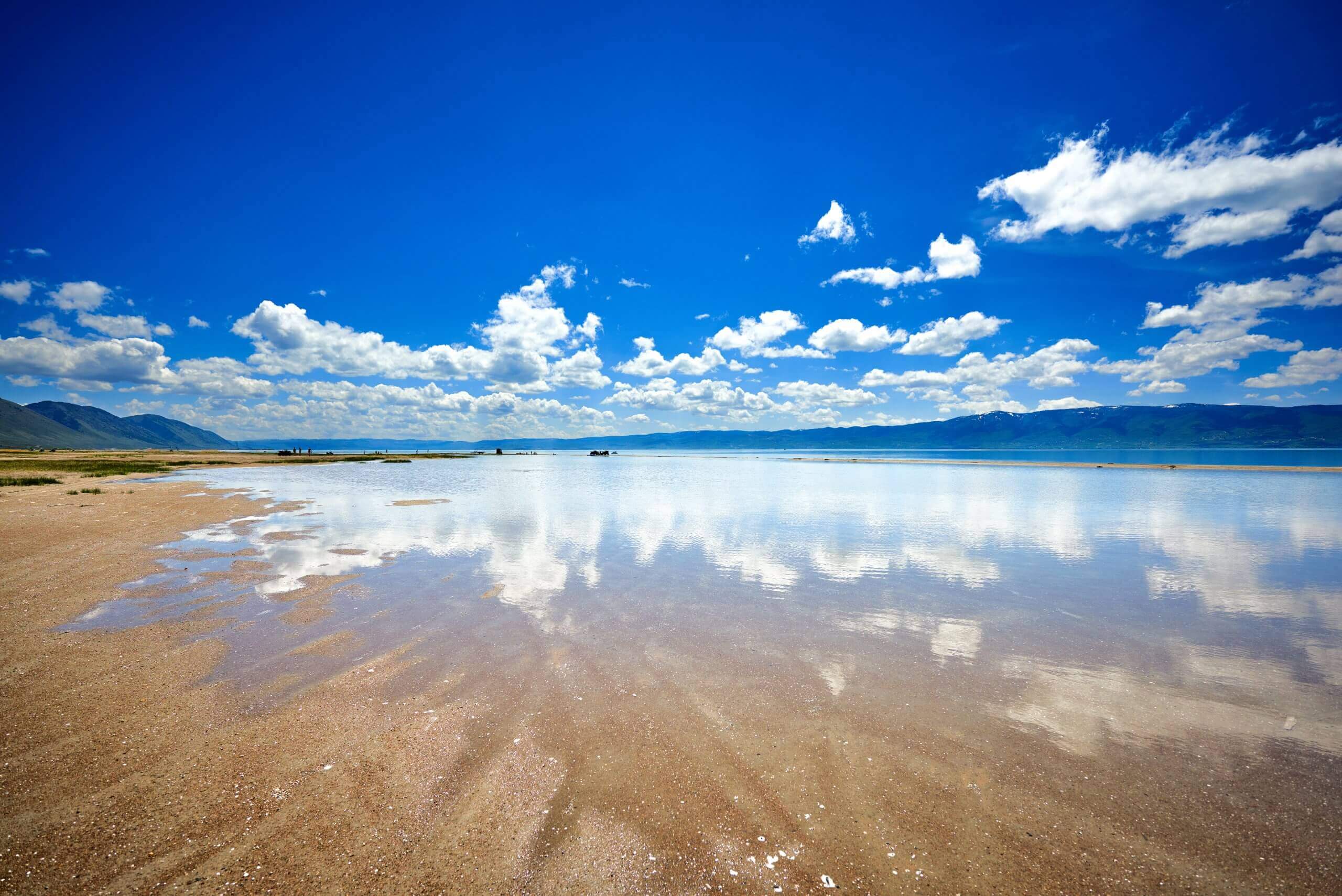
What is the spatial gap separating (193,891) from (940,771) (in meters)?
7.42

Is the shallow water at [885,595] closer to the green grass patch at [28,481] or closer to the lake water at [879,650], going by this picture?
the lake water at [879,650]

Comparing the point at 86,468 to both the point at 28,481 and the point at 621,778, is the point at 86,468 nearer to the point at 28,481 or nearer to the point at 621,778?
the point at 28,481

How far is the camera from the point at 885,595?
13352mm

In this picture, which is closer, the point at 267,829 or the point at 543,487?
the point at 267,829

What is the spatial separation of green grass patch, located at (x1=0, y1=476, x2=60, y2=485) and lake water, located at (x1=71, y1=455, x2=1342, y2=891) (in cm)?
3463

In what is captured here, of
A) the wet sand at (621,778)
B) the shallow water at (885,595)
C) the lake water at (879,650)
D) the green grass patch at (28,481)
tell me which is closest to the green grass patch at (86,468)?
the green grass patch at (28,481)

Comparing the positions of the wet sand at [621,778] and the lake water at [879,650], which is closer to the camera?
the wet sand at [621,778]

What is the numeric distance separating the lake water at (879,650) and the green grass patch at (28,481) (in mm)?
34633

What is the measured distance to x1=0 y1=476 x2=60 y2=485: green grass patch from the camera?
39.9m

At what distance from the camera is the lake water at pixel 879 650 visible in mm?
5715

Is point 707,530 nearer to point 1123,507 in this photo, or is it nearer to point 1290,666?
point 1290,666

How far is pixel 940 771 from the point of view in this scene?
6043mm

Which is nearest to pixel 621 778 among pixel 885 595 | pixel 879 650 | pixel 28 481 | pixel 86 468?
pixel 879 650

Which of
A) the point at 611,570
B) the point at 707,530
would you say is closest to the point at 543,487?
the point at 707,530
